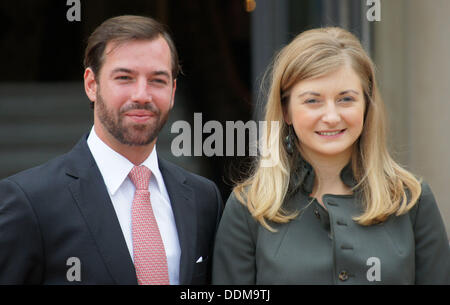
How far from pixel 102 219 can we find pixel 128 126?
332 mm

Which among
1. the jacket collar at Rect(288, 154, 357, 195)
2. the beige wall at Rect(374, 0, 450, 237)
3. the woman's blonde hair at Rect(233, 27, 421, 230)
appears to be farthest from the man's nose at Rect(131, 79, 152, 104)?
the beige wall at Rect(374, 0, 450, 237)

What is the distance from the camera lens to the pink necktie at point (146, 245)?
230cm

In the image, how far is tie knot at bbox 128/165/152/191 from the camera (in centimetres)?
241

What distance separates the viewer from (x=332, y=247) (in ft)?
7.58

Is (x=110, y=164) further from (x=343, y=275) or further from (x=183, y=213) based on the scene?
(x=343, y=275)

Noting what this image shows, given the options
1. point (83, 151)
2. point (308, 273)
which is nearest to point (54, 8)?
point (83, 151)

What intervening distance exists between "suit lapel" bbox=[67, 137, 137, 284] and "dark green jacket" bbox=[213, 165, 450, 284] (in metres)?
0.34

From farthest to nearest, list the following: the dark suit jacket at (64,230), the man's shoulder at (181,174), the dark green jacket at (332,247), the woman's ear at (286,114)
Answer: the man's shoulder at (181,174) → the woman's ear at (286,114) → the dark green jacket at (332,247) → the dark suit jacket at (64,230)

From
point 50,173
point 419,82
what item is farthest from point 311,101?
point 419,82

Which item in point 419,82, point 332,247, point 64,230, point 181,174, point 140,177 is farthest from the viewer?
point 419,82

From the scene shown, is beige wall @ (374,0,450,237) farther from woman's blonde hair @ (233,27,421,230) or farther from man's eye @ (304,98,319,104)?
man's eye @ (304,98,319,104)

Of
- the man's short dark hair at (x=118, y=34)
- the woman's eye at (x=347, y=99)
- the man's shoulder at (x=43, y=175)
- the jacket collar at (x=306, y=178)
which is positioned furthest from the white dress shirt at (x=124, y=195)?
the woman's eye at (x=347, y=99)

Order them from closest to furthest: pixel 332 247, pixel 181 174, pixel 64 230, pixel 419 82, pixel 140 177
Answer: pixel 64 230
pixel 332 247
pixel 140 177
pixel 181 174
pixel 419 82

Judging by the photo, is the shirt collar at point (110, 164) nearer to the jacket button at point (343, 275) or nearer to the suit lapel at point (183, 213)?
the suit lapel at point (183, 213)
